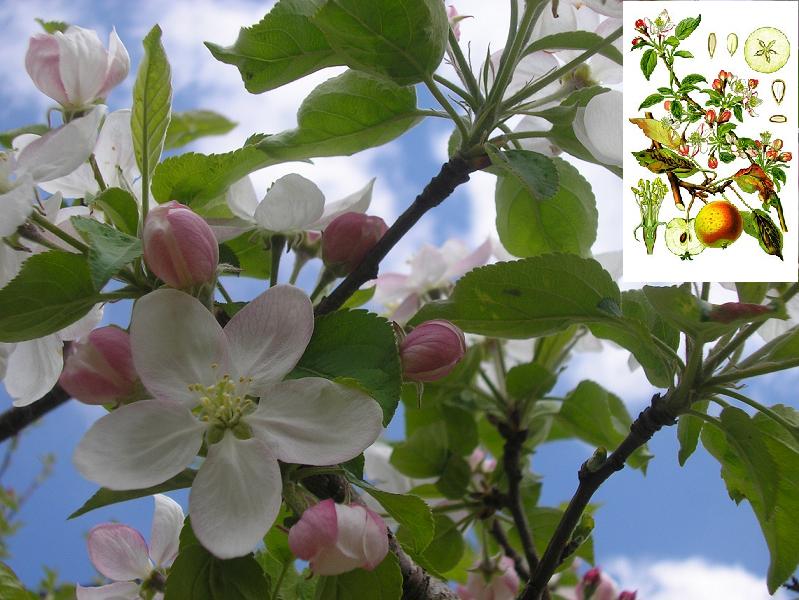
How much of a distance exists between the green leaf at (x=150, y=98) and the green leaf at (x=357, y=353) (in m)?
0.26

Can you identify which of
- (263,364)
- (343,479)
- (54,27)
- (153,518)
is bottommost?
(153,518)

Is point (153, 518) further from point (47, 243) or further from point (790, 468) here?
point (790, 468)

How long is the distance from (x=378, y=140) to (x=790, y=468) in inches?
24.1

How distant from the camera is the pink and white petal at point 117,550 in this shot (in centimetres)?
98

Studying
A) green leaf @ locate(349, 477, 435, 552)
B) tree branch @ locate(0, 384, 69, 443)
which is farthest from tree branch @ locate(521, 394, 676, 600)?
tree branch @ locate(0, 384, 69, 443)

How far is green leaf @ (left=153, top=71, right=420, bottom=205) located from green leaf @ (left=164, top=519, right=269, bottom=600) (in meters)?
0.40

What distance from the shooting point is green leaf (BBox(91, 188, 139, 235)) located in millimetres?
882

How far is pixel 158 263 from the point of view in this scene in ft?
2.56

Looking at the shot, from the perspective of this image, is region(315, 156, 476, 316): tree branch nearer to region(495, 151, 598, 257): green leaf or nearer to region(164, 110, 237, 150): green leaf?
region(495, 151, 598, 257): green leaf

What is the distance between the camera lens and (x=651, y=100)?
1084 millimetres

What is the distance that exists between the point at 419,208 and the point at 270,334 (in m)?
0.27

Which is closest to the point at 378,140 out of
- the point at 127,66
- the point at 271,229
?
the point at 271,229

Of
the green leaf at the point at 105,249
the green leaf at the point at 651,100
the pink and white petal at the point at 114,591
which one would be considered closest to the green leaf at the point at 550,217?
the green leaf at the point at 651,100

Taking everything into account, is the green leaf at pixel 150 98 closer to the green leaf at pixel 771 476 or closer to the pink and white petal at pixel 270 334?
the pink and white petal at pixel 270 334
